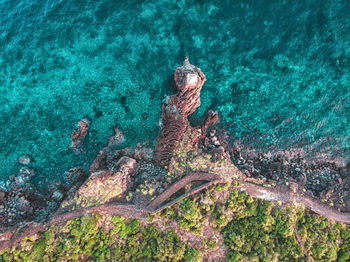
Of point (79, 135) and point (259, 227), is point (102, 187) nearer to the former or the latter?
point (79, 135)

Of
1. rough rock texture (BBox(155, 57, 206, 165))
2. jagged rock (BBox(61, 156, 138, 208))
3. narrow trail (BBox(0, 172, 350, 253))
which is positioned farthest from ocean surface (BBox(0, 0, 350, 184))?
narrow trail (BBox(0, 172, 350, 253))

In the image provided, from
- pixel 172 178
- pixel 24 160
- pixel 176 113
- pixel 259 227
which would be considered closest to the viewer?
pixel 259 227

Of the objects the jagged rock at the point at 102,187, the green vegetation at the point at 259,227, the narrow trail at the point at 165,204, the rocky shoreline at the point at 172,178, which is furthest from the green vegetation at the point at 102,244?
the green vegetation at the point at 259,227

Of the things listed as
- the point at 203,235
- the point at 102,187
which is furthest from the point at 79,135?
the point at 203,235

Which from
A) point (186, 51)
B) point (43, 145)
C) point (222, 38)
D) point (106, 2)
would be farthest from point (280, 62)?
point (43, 145)

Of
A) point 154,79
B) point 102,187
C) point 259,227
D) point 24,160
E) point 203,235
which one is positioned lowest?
point 259,227

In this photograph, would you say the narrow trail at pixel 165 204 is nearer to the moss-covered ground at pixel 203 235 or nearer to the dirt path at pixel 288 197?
the dirt path at pixel 288 197
